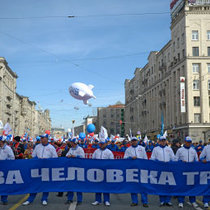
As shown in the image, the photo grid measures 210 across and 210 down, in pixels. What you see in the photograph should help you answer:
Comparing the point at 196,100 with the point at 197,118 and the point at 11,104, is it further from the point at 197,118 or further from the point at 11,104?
the point at 11,104

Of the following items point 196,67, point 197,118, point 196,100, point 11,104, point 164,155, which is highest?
point 196,67

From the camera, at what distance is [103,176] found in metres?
8.83

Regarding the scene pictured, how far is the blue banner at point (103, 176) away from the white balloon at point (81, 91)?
→ 1157 centimetres

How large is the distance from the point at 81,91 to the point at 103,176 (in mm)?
11907

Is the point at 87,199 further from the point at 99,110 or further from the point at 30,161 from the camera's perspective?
the point at 99,110

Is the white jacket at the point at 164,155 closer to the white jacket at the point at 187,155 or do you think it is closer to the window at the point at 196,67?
the white jacket at the point at 187,155

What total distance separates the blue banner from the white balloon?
1157 centimetres

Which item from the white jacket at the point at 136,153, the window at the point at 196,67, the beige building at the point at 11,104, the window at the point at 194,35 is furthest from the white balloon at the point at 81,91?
the beige building at the point at 11,104

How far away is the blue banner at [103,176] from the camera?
8.61m

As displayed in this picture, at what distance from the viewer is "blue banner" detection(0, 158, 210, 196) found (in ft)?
28.2

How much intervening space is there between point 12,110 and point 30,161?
83249 mm

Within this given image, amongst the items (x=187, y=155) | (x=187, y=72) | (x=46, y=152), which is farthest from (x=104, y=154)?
(x=187, y=72)

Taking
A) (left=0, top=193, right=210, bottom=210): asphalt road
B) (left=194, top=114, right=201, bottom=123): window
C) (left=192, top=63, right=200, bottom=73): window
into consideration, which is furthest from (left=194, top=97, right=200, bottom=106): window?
(left=0, top=193, right=210, bottom=210): asphalt road

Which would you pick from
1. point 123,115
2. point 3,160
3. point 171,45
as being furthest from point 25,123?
point 3,160
